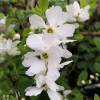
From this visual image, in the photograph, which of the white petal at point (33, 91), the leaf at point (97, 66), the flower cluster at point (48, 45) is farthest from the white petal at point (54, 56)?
the leaf at point (97, 66)

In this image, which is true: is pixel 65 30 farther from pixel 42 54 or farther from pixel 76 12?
pixel 76 12

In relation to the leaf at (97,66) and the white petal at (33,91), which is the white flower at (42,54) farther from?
the leaf at (97,66)

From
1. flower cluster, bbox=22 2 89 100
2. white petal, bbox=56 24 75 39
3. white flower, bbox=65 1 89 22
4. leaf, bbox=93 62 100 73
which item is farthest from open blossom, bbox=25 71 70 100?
leaf, bbox=93 62 100 73

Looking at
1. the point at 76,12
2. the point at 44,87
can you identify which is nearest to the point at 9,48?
the point at 44,87

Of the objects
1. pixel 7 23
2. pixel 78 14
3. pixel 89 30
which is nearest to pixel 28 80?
pixel 7 23

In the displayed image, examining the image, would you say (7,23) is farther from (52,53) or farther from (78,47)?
(78,47)

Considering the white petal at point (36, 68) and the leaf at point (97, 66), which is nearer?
the white petal at point (36, 68)
